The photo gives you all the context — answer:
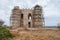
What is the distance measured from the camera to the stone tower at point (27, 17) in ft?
172

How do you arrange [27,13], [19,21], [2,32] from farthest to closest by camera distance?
[19,21], [27,13], [2,32]

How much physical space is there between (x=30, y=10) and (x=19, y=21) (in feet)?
16.5

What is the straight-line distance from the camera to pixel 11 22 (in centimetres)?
5484

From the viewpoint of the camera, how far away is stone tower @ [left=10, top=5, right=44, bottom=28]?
52.4 metres

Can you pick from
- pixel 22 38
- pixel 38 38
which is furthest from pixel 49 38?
pixel 22 38

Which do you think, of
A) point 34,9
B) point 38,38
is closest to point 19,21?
point 34,9

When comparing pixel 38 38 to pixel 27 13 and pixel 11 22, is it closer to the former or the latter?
pixel 27 13

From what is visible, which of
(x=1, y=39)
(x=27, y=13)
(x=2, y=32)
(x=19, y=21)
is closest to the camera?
(x=1, y=39)

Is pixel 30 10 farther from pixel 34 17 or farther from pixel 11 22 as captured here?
pixel 11 22

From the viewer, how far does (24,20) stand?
175ft

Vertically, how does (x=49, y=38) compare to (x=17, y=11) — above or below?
below

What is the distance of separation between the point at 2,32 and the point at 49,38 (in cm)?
592

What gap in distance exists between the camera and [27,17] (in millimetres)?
52688

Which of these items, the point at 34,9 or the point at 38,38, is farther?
the point at 34,9
